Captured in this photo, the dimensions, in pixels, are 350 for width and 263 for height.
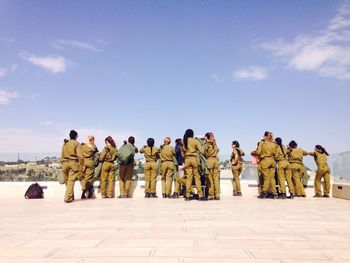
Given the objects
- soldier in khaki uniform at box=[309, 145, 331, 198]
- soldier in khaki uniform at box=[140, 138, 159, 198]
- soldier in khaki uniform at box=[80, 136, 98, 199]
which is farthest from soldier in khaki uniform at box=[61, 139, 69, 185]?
soldier in khaki uniform at box=[309, 145, 331, 198]

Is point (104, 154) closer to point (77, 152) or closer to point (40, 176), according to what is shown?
point (77, 152)

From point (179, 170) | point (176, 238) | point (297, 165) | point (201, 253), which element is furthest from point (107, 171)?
point (201, 253)

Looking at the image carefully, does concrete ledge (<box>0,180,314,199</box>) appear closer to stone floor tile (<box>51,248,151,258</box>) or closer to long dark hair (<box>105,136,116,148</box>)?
long dark hair (<box>105,136,116,148</box>)

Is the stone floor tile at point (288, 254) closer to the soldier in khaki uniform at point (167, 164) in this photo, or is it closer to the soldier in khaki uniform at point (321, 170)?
the soldier in khaki uniform at point (167, 164)

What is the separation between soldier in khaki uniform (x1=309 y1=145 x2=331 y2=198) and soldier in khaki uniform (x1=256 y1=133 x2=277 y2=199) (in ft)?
6.23

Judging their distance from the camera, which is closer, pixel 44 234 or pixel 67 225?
pixel 44 234

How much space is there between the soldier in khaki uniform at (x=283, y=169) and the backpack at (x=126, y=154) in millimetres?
5066

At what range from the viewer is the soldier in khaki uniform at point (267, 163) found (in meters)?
12.2

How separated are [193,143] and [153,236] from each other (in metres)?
6.54

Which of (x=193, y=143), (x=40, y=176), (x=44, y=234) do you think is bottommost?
(x=44, y=234)

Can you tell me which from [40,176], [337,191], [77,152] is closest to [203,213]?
[77,152]

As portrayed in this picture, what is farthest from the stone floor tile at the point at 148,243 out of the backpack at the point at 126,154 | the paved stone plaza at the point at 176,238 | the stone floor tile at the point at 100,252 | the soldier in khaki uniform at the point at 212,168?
the backpack at the point at 126,154

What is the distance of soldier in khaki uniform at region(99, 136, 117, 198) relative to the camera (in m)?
12.5

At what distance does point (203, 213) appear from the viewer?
313 inches
